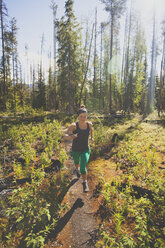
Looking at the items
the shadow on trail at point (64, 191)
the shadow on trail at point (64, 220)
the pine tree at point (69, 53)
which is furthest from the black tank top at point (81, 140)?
the pine tree at point (69, 53)

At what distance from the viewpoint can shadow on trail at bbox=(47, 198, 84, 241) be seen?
2746 mm

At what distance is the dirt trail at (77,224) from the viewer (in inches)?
101

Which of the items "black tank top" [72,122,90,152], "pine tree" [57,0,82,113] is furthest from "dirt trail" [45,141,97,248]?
"pine tree" [57,0,82,113]

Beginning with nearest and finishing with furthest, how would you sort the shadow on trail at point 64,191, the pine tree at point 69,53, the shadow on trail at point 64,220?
the shadow on trail at point 64,220 < the shadow on trail at point 64,191 < the pine tree at point 69,53

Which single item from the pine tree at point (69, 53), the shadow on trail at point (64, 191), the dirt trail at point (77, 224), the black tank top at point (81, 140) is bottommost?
the dirt trail at point (77, 224)

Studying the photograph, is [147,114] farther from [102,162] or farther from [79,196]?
[79,196]

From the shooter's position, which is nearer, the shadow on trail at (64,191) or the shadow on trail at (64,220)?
the shadow on trail at (64,220)

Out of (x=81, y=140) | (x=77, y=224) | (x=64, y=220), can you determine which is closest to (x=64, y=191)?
(x=64, y=220)

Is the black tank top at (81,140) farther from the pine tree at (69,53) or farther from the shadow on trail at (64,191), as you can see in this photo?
the pine tree at (69,53)

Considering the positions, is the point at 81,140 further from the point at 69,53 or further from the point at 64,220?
the point at 69,53

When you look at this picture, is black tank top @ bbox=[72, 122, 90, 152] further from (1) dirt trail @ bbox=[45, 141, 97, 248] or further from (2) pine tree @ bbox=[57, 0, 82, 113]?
(2) pine tree @ bbox=[57, 0, 82, 113]

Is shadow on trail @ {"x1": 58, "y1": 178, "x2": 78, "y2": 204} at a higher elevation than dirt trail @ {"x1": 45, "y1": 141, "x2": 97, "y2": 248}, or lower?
higher

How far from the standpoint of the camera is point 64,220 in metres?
3.06

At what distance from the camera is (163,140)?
328 inches
